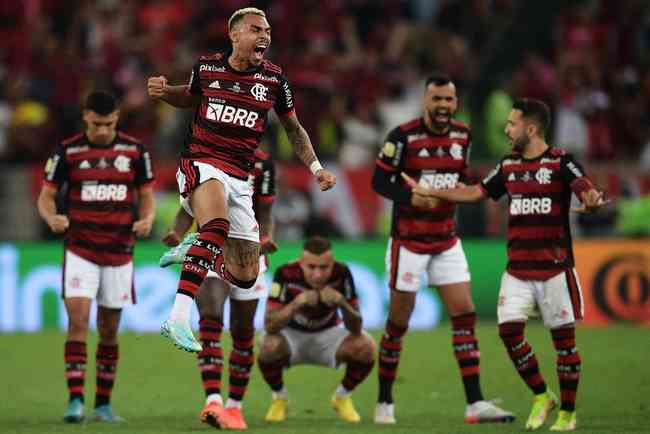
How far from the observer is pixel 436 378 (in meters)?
13.5

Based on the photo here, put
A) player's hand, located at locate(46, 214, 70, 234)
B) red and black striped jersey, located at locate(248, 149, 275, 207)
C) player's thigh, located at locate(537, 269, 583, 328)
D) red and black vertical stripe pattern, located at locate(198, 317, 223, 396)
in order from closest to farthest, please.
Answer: player's thigh, located at locate(537, 269, 583, 328)
red and black vertical stripe pattern, located at locate(198, 317, 223, 396)
player's hand, located at locate(46, 214, 70, 234)
red and black striped jersey, located at locate(248, 149, 275, 207)

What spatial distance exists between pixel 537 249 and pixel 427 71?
452 inches

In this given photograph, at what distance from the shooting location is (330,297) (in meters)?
10.9

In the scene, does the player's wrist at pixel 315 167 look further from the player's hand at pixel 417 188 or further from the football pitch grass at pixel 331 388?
the football pitch grass at pixel 331 388

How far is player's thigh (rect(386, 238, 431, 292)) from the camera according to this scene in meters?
11.2

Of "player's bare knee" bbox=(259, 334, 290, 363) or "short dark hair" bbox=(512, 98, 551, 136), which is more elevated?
"short dark hair" bbox=(512, 98, 551, 136)

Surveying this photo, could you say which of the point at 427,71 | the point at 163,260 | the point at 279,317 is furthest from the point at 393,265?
the point at 427,71

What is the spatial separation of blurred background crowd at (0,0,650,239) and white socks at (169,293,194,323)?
9.46 m

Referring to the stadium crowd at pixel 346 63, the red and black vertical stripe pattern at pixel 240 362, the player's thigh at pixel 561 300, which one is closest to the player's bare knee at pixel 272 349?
the red and black vertical stripe pattern at pixel 240 362

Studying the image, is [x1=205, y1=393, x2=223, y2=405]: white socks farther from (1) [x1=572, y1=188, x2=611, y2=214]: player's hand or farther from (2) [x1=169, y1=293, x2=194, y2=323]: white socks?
(1) [x1=572, y1=188, x2=611, y2=214]: player's hand

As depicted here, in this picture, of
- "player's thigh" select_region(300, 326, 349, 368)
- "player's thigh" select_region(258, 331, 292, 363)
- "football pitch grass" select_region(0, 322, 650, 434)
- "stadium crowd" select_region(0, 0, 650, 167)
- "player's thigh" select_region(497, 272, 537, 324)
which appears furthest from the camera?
"stadium crowd" select_region(0, 0, 650, 167)

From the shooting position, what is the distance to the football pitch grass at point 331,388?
10.3 metres

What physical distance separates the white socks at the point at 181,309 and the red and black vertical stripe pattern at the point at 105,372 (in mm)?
2365

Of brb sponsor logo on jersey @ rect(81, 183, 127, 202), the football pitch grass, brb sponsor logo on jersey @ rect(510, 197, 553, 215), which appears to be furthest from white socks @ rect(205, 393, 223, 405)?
brb sponsor logo on jersey @ rect(510, 197, 553, 215)
